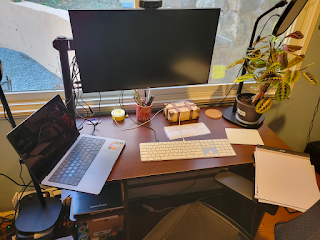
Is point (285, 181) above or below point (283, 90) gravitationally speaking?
below

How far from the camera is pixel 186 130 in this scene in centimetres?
122

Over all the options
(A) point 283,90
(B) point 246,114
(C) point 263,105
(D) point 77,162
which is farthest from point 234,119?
(D) point 77,162

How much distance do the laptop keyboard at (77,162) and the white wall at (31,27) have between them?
0.61 m

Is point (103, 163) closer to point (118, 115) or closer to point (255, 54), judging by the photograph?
point (118, 115)

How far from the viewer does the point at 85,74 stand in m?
1.04

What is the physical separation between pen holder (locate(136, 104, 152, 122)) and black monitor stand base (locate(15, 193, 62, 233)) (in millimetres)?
654

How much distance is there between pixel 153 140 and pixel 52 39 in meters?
0.83

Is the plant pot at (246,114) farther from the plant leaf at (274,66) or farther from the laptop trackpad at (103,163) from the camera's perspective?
the laptop trackpad at (103,163)

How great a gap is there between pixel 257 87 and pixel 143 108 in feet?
2.19

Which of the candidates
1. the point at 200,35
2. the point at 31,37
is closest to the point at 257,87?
the point at 200,35

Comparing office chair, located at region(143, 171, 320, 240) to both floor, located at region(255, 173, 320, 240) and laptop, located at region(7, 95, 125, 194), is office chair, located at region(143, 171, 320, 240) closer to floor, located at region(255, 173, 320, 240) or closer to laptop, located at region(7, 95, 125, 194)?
laptop, located at region(7, 95, 125, 194)

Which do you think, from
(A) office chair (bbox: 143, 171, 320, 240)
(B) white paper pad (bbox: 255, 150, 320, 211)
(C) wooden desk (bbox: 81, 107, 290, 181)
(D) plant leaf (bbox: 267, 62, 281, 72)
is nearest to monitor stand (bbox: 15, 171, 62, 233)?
(C) wooden desk (bbox: 81, 107, 290, 181)

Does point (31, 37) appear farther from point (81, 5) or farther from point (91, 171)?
point (91, 171)

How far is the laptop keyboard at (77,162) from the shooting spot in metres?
0.87
